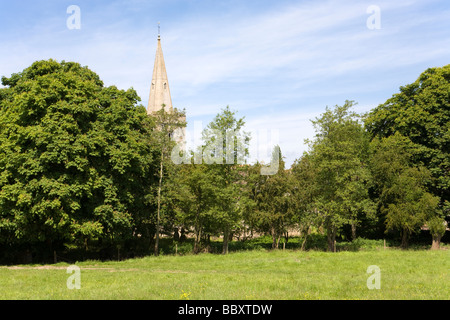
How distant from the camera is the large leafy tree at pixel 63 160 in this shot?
26672mm

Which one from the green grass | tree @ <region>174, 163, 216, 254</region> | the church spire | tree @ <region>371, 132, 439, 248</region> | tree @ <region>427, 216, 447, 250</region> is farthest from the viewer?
the church spire

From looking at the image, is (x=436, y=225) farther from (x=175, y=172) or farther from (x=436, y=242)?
(x=175, y=172)

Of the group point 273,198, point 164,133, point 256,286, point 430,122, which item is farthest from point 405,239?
point 256,286

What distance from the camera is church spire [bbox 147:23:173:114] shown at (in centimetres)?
8000

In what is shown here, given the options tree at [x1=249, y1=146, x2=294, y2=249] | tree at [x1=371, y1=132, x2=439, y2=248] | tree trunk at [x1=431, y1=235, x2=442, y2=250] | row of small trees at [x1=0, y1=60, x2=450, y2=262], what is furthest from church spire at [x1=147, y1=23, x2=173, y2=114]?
tree trunk at [x1=431, y1=235, x2=442, y2=250]

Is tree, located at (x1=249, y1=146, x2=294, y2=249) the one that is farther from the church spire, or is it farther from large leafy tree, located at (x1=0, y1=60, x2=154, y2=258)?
the church spire

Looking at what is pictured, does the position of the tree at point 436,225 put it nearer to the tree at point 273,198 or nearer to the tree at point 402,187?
the tree at point 402,187

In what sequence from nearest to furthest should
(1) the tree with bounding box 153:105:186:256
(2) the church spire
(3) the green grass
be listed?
(3) the green grass → (1) the tree with bounding box 153:105:186:256 → (2) the church spire

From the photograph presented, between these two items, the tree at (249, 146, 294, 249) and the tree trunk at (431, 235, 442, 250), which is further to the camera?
the tree at (249, 146, 294, 249)

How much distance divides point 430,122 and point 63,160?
3256 cm

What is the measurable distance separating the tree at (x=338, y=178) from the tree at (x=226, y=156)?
23.3 ft

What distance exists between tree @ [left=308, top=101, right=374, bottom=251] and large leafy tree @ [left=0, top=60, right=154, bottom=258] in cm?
1583

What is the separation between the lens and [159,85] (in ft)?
263
